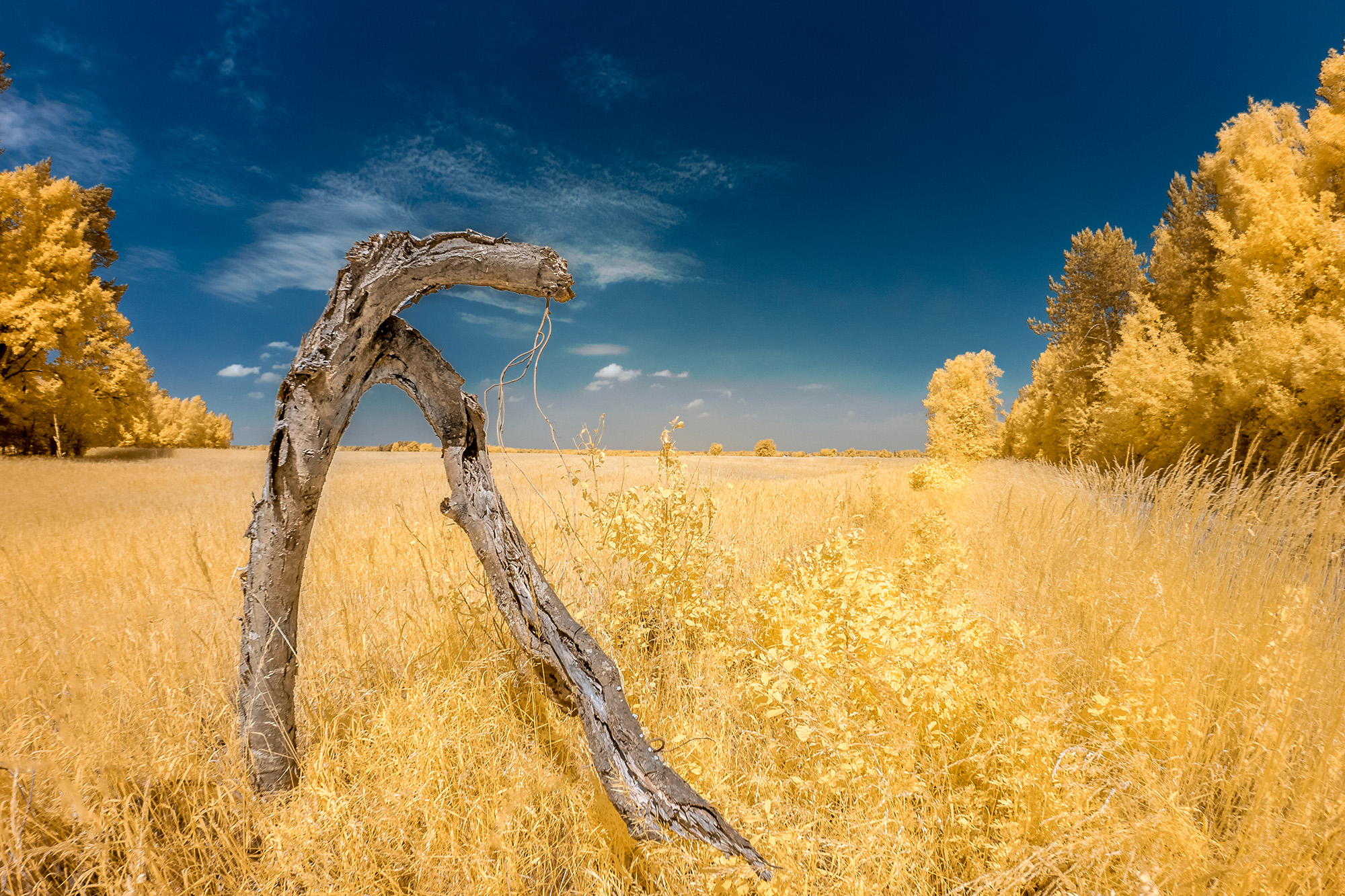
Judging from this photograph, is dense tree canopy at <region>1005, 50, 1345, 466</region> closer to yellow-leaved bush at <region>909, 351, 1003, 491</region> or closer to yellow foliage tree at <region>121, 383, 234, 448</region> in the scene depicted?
yellow-leaved bush at <region>909, 351, 1003, 491</region>

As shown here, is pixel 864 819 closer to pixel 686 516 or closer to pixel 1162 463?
pixel 686 516

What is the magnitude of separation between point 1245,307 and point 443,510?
1884 centimetres

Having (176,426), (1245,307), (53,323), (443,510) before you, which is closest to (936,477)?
(1245,307)

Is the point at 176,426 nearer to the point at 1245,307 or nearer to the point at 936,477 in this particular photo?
the point at 936,477

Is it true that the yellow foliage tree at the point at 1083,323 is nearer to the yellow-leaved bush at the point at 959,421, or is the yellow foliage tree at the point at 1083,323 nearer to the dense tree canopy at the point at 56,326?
the yellow-leaved bush at the point at 959,421

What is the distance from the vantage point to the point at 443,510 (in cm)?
237

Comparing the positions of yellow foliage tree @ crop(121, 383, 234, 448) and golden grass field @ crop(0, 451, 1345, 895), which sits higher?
yellow foliage tree @ crop(121, 383, 234, 448)

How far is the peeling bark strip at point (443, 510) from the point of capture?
76.2 inches

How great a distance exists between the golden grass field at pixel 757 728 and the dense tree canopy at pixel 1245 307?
18.1ft

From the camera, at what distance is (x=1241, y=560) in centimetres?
408

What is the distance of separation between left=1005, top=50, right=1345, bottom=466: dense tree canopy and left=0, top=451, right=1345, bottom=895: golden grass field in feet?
18.1

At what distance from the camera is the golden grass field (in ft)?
6.26

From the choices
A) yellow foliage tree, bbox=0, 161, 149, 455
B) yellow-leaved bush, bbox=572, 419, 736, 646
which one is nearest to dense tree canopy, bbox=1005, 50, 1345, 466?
yellow-leaved bush, bbox=572, 419, 736, 646

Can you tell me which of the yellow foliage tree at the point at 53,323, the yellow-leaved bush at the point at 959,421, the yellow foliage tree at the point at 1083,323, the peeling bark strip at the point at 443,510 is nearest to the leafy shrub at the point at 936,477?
the yellow-leaved bush at the point at 959,421
